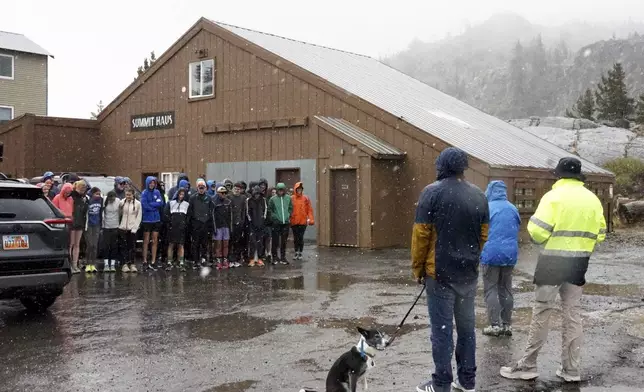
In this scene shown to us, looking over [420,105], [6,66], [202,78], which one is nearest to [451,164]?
[420,105]

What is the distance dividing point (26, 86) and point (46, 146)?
14.2 meters

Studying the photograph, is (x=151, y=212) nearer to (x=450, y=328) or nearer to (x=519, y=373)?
(x=519, y=373)

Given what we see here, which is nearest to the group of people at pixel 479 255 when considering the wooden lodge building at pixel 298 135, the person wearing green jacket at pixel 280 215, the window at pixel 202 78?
the person wearing green jacket at pixel 280 215

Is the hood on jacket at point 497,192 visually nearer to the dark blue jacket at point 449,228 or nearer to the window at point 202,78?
the dark blue jacket at point 449,228

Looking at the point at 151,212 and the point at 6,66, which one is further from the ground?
the point at 6,66

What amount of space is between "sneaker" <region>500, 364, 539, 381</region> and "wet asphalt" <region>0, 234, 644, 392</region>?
10 cm

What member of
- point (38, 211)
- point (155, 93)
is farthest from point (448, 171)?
point (155, 93)

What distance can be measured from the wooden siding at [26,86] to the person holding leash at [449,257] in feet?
116

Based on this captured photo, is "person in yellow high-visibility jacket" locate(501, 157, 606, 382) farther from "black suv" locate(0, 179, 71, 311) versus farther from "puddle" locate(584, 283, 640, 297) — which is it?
"black suv" locate(0, 179, 71, 311)

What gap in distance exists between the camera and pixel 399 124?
19.0 m

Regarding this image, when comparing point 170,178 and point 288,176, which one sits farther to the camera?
point 170,178

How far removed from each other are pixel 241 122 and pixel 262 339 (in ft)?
50.7

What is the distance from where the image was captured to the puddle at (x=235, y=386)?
18.6 ft

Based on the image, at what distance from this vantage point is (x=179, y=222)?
13680 millimetres
